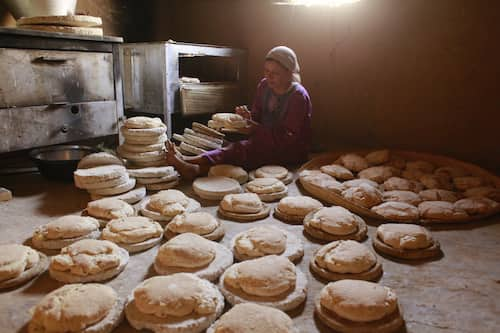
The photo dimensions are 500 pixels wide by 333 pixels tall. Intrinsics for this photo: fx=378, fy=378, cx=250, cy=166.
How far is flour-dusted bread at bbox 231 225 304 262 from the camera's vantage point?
7.24ft

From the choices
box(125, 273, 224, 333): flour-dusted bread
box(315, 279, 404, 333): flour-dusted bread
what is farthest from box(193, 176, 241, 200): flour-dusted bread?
box(315, 279, 404, 333): flour-dusted bread

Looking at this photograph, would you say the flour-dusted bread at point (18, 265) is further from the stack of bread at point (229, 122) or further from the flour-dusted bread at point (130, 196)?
the stack of bread at point (229, 122)

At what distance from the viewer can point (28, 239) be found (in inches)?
98.7

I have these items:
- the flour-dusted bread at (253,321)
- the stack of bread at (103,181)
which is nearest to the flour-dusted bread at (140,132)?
the stack of bread at (103,181)

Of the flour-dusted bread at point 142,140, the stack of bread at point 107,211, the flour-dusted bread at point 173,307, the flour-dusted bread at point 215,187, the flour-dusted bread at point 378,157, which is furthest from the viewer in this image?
the flour-dusted bread at point 378,157

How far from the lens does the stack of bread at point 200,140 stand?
4.03 m

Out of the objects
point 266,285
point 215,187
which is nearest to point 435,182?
point 215,187

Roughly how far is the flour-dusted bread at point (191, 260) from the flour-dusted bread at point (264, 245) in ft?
0.38

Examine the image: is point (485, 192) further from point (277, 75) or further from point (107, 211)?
point (107, 211)

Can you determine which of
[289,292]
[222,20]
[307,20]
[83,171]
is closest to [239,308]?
[289,292]

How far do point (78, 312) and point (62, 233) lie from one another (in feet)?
2.95

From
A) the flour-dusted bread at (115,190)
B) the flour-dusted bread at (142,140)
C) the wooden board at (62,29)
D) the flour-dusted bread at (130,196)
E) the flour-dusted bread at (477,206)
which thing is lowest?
the flour-dusted bread at (130,196)

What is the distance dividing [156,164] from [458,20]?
3.54 meters

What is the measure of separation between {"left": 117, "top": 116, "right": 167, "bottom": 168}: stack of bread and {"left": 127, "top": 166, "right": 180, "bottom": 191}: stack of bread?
0.15 metres
